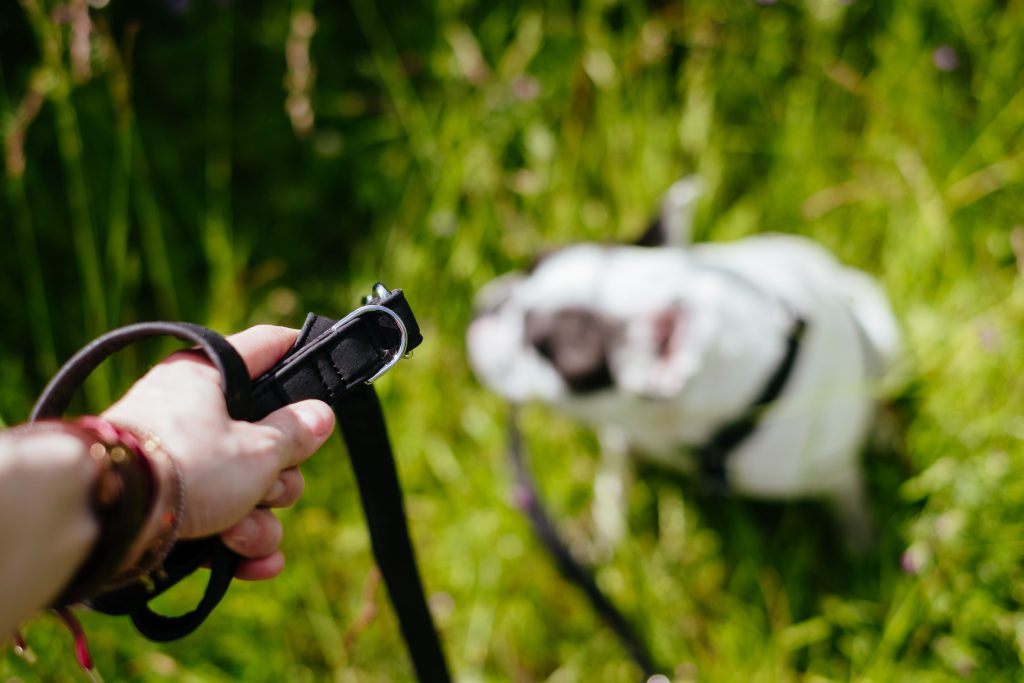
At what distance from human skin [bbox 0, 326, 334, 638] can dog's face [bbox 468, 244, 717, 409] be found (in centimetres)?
70

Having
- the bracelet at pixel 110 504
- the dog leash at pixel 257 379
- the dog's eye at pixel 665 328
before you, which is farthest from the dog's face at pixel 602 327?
the bracelet at pixel 110 504

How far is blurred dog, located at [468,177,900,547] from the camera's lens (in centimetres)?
133

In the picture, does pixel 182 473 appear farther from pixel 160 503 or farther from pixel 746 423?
pixel 746 423

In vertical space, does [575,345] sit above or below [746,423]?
above

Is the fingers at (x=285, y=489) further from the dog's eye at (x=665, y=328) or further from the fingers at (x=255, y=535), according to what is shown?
the dog's eye at (x=665, y=328)

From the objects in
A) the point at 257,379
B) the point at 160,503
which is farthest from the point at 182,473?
the point at 257,379

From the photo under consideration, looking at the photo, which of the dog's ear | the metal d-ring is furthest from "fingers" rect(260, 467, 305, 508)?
the dog's ear

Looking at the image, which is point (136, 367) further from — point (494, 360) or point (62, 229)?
point (494, 360)

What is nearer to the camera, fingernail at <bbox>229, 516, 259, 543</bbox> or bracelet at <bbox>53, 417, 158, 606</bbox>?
bracelet at <bbox>53, 417, 158, 606</bbox>

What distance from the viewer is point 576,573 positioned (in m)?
1.45

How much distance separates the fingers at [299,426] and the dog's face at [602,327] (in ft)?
2.39

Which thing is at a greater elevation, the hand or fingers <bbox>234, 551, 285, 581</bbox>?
the hand

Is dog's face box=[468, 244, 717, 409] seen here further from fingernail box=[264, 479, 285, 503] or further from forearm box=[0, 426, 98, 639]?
forearm box=[0, 426, 98, 639]

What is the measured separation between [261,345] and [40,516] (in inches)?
10.6
